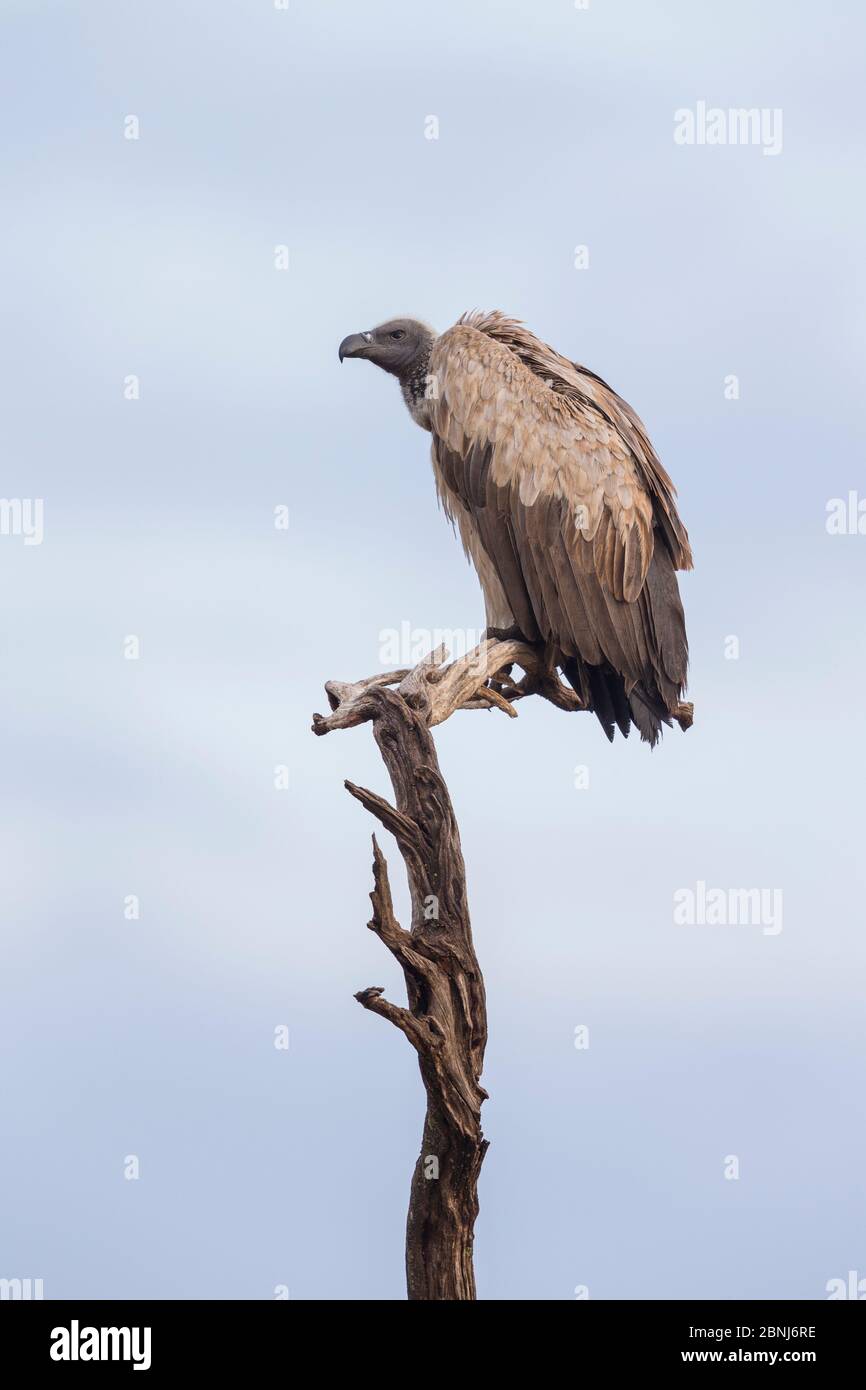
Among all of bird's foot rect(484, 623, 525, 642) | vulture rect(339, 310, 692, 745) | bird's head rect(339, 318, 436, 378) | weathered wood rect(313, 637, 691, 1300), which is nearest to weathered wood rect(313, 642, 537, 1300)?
weathered wood rect(313, 637, 691, 1300)

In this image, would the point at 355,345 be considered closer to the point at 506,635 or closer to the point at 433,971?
the point at 506,635

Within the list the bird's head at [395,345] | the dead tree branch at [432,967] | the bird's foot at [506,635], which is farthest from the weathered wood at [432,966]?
the bird's head at [395,345]

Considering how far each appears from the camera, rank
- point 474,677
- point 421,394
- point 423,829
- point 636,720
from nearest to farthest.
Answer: point 423,829 → point 474,677 → point 636,720 → point 421,394

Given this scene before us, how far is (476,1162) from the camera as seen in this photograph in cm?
1042

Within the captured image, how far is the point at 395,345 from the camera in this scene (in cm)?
1280

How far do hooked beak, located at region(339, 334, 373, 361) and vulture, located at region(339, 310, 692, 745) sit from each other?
2.28ft

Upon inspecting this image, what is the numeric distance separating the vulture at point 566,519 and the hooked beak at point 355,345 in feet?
2.28

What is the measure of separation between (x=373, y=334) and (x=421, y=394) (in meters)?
0.60

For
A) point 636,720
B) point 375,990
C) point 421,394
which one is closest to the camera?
point 375,990

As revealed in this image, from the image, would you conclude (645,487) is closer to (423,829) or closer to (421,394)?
(421,394)

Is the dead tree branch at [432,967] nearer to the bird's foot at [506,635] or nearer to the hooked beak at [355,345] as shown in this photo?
the bird's foot at [506,635]

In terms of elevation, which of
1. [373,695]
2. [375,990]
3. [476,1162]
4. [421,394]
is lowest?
[476,1162]

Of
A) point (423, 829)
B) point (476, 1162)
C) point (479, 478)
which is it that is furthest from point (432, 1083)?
point (479, 478)

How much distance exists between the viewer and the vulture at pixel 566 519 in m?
11.8
